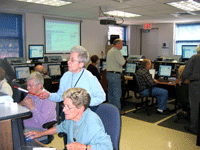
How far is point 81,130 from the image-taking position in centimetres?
152

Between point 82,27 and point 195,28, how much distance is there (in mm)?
5037

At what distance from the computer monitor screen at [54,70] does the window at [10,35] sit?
3.96 feet

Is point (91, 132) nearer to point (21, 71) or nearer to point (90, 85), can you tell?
point (90, 85)

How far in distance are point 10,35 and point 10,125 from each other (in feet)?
17.6

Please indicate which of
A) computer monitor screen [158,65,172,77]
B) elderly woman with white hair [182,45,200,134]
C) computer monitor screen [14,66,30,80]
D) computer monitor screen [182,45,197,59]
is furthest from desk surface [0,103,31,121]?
computer monitor screen [182,45,197,59]

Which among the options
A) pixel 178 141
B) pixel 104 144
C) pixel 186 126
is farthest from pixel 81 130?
pixel 186 126

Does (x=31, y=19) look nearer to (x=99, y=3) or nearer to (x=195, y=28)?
(x=99, y=3)

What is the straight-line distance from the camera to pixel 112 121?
1776mm

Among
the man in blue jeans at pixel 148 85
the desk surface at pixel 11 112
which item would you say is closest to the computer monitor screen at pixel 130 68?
the man in blue jeans at pixel 148 85

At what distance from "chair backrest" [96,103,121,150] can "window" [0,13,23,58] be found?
5.27 metres

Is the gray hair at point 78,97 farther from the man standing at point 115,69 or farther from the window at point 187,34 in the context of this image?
the window at point 187,34

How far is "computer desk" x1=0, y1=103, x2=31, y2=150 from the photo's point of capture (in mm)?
1580

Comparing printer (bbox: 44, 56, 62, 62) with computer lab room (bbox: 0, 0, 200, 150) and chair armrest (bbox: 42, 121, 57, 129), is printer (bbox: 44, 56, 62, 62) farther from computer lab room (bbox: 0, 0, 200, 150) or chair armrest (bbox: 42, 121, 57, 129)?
chair armrest (bbox: 42, 121, 57, 129)

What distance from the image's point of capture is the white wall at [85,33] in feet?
21.7
